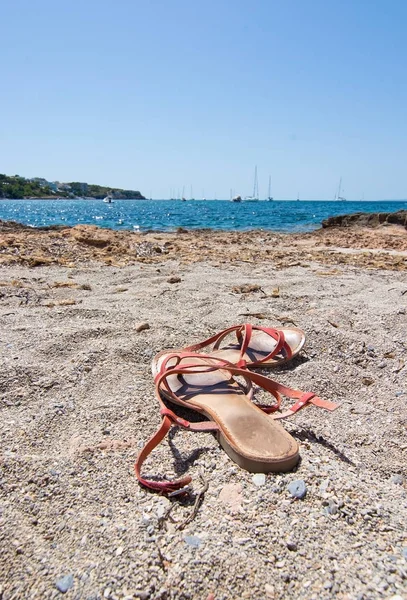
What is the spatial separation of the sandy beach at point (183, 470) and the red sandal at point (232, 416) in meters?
0.04

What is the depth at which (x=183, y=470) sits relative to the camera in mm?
1356

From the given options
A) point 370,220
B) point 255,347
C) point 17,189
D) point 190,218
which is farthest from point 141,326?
point 17,189

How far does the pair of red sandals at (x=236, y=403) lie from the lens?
1310mm

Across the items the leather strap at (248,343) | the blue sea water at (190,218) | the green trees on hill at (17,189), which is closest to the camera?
the leather strap at (248,343)

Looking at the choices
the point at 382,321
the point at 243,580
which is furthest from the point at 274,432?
the point at 382,321

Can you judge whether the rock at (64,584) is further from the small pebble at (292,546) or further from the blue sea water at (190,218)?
the blue sea water at (190,218)

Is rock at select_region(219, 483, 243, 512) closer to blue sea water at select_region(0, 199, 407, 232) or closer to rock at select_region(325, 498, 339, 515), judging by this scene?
rock at select_region(325, 498, 339, 515)

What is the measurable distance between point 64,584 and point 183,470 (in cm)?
50

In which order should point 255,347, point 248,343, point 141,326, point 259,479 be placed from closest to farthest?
1. point 259,479
2. point 248,343
3. point 255,347
4. point 141,326

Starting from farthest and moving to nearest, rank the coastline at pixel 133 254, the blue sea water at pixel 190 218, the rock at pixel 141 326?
the blue sea water at pixel 190 218
the coastline at pixel 133 254
the rock at pixel 141 326

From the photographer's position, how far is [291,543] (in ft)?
3.31

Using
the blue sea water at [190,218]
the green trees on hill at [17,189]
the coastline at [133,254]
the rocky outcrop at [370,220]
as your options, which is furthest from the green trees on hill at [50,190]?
the coastline at [133,254]

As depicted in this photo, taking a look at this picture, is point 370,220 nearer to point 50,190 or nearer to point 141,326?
point 141,326

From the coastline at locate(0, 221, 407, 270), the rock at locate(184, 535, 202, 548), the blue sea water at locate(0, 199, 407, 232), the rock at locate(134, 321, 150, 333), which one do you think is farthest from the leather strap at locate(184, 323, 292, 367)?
the blue sea water at locate(0, 199, 407, 232)
